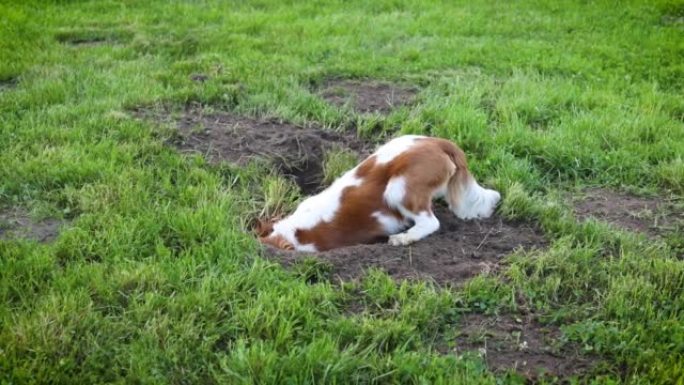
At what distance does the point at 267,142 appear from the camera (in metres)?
6.32

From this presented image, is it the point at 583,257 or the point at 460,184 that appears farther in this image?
the point at 460,184

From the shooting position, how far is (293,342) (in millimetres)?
3736

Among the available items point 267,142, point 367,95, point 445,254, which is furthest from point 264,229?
point 367,95

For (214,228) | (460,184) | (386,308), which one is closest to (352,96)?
(460,184)

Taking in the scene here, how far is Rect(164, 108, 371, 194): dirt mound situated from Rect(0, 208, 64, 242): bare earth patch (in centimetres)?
141

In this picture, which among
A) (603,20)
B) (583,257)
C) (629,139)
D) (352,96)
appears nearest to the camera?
(583,257)

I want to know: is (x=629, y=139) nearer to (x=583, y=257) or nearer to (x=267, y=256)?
(x=583, y=257)

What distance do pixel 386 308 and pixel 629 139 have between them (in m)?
3.31

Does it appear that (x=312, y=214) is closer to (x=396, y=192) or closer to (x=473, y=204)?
(x=396, y=192)

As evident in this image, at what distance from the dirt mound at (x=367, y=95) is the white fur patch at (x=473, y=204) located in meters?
2.03

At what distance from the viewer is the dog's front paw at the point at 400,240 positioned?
4.84 meters

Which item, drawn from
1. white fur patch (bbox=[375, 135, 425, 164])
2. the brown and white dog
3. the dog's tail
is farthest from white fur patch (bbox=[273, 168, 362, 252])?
the dog's tail

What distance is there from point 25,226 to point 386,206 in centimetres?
228

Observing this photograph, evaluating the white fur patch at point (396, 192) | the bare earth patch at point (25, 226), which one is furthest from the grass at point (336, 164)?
the bare earth patch at point (25, 226)
